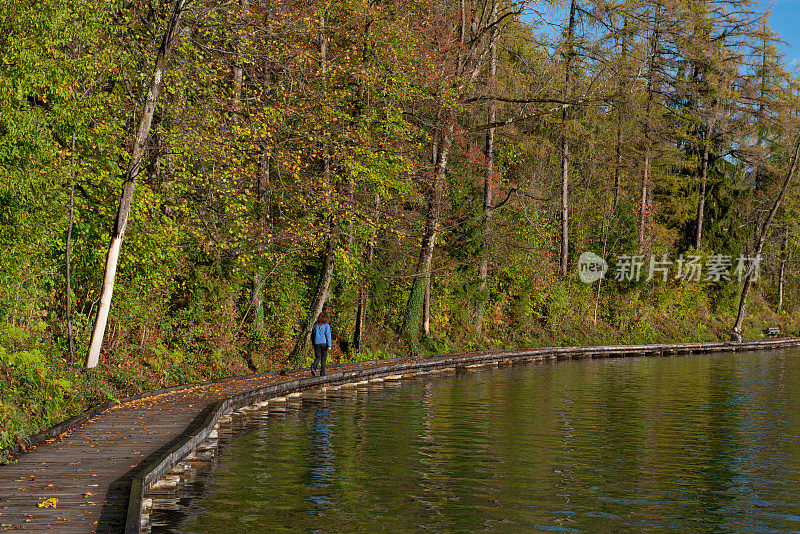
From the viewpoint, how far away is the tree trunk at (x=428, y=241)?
32531mm

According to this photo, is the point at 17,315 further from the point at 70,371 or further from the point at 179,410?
the point at 179,410

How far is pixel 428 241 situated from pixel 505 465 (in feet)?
63.9

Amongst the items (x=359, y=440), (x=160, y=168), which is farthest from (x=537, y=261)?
(x=359, y=440)

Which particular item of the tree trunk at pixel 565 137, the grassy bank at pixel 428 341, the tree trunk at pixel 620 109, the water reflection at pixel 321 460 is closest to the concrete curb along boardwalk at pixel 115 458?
the grassy bank at pixel 428 341

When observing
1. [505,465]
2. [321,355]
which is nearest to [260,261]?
[321,355]

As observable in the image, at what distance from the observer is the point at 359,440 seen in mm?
16953

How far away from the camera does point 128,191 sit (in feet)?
59.5

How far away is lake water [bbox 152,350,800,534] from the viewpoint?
11000mm

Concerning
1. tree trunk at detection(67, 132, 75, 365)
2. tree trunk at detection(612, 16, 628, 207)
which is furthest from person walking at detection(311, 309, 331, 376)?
tree trunk at detection(612, 16, 628, 207)

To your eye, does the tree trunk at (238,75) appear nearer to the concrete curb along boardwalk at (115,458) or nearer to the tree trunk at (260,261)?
the tree trunk at (260,261)

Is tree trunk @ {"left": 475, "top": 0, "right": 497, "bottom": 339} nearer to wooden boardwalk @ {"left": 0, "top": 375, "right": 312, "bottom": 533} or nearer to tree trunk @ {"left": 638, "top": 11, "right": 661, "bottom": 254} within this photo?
tree trunk @ {"left": 638, "top": 11, "right": 661, "bottom": 254}

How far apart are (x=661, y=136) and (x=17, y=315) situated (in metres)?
43.3

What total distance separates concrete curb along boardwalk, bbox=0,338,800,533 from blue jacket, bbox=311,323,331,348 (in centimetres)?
110

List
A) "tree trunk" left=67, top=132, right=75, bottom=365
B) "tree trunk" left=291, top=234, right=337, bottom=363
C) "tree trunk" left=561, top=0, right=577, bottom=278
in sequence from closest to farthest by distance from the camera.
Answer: "tree trunk" left=67, top=132, right=75, bottom=365 → "tree trunk" left=291, top=234, right=337, bottom=363 → "tree trunk" left=561, top=0, right=577, bottom=278
